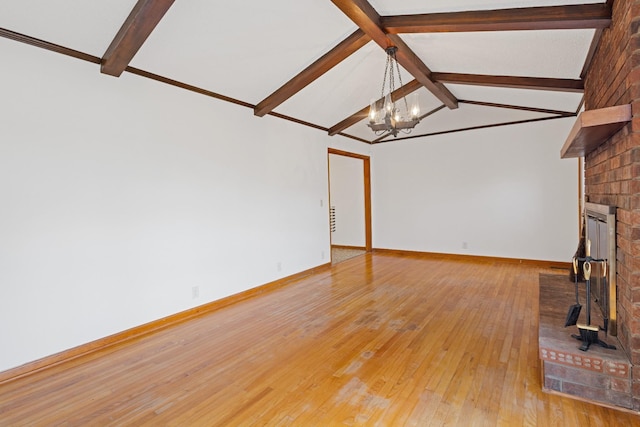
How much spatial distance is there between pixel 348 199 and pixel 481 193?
3063 millimetres

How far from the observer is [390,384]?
2164mm

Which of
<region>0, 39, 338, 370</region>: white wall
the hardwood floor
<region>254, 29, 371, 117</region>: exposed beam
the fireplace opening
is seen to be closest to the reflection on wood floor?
<region>0, 39, 338, 370</region>: white wall

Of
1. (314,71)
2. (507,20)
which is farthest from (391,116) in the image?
(314,71)

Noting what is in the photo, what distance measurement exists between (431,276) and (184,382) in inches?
154

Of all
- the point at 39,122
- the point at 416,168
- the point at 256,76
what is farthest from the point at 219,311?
the point at 416,168

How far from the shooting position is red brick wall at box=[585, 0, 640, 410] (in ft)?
5.78

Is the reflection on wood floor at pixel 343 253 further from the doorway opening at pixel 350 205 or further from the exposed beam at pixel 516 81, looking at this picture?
the exposed beam at pixel 516 81

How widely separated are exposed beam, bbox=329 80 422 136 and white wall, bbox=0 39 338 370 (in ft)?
5.73

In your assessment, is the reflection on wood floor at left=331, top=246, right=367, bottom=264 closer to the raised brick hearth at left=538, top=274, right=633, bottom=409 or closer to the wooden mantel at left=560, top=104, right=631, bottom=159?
the raised brick hearth at left=538, top=274, right=633, bottom=409

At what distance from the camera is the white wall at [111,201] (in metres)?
2.44

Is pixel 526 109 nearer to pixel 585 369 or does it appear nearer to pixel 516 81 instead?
pixel 516 81

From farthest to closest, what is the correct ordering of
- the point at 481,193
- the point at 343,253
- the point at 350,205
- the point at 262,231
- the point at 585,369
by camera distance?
the point at 350,205 < the point at 343,253 < the point at 481,193 < the point at 262,231 < the point at 585,369

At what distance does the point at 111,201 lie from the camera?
2.94 metres

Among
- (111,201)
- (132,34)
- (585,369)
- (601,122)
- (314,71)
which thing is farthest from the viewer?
(314,71)
